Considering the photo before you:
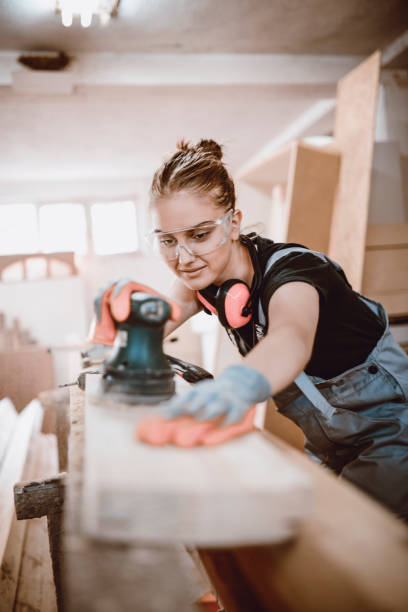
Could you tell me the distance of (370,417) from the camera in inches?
54.6

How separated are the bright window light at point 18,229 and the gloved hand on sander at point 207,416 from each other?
26.9ft

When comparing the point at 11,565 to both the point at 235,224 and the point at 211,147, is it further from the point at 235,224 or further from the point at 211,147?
the point at 211,147

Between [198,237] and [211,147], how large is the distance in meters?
0.44

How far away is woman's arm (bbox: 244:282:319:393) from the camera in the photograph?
34.0 inches

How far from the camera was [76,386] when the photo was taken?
1.65 meters

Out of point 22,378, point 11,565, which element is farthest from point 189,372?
point 11,565

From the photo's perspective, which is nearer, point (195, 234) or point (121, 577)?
point (121, 577)

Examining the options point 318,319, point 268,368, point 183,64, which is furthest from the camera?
point 183,64

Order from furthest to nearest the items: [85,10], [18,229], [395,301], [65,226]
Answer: [65,226], [18,229], [395,301], [85,10]

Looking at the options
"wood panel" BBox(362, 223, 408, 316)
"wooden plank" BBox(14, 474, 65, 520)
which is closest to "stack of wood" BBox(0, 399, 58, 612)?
"wooden plank" BBox(14, 474, 65, 520)

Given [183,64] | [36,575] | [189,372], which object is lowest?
[36,575]

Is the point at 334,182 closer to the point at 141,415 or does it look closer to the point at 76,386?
the point at 76,386

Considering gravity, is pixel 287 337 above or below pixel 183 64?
below

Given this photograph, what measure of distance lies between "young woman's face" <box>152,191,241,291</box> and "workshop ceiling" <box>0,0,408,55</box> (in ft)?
9.38
